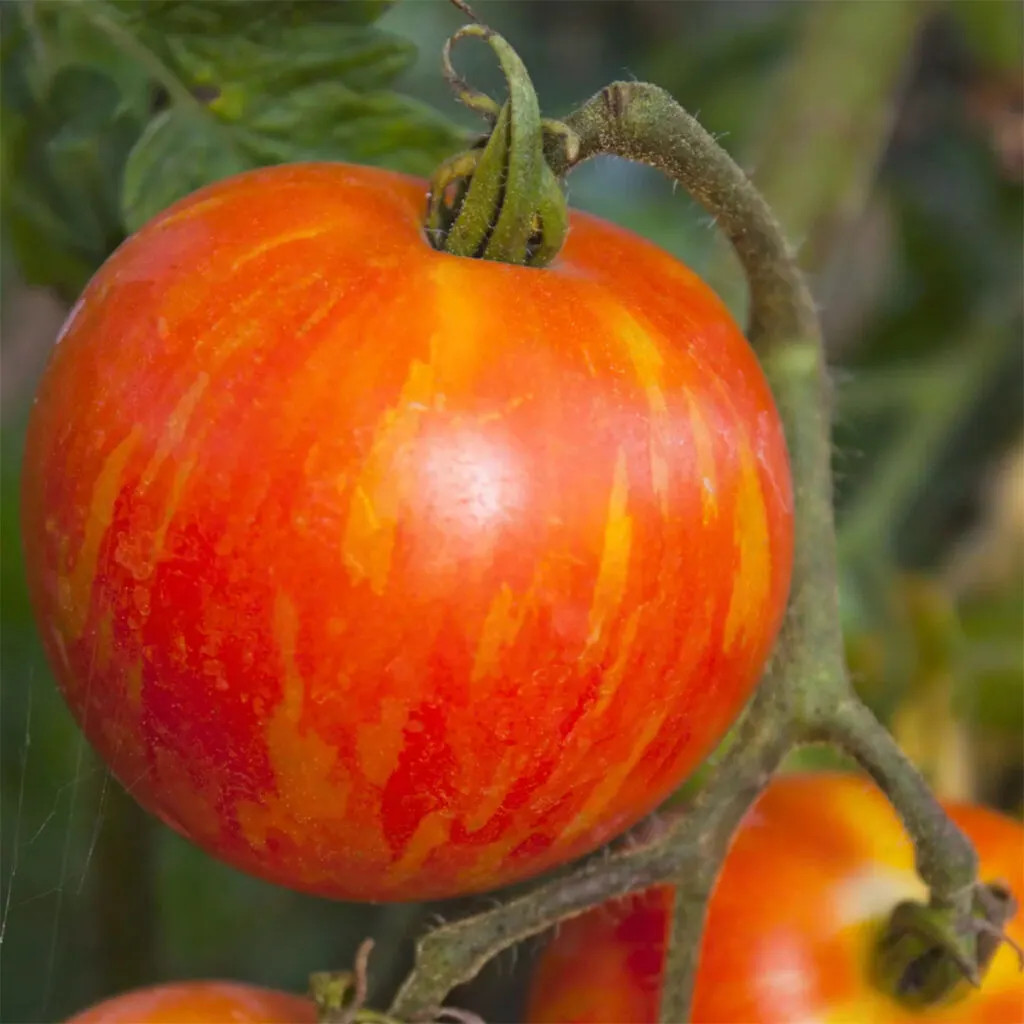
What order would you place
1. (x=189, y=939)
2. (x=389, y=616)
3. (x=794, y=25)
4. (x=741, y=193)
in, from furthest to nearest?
1. (x=794, y=25)
2. (x=189, y=939)
3. (x=741, y=193)
4. (x=389, y=616)

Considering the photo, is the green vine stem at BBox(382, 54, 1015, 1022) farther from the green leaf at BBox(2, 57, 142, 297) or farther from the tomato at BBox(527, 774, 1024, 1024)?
the green leaf at BBox(2, 57, 142, 297)

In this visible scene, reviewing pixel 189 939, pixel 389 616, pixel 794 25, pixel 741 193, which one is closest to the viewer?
pixel 389 616

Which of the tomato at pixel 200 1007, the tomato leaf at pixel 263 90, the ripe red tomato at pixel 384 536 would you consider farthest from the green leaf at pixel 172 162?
the tomato at pixel 200 1007

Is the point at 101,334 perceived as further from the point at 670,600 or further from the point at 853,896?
the point at 853,896

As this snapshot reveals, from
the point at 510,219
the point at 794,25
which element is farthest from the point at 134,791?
the point at 794,25

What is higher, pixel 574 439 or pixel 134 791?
pixel 574 439

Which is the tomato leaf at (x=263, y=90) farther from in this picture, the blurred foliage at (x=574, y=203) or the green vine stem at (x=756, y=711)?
the green vine stem at (x=756, y=711)
